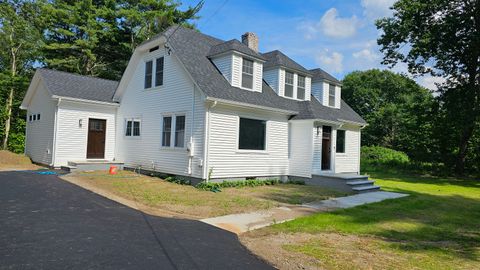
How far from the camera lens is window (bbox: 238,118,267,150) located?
13961 mm

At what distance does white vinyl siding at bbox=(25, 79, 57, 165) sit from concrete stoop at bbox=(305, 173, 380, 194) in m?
13.2

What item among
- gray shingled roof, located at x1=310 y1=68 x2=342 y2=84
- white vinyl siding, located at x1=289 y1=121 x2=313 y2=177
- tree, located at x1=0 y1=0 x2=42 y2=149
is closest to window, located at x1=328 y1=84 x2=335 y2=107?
gray shingled roof, located at x1=310 y1=68 x2=342 y2=84

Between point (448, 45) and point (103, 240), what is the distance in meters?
24.3

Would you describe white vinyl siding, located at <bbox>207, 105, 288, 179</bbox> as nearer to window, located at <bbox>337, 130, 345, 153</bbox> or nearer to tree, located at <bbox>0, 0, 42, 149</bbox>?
window, located at <bbox>337, 130, 345, 153</bbox>

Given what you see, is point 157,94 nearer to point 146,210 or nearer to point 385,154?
point 146,210

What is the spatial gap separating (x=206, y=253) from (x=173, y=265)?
0.75m

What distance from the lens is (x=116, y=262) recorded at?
4539 mm

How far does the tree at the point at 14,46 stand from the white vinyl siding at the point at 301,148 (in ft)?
65.7

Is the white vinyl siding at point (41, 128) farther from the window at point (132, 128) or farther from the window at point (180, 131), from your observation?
the window at point (180, 131)

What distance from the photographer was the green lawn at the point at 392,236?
207 inches

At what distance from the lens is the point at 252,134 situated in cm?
1431

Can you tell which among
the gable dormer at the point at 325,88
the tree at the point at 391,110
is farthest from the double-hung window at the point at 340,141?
the tree at the point at 391,110

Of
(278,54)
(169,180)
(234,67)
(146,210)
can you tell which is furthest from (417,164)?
(146,210)

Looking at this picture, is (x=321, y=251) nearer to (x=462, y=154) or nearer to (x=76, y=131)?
(x=76, y=131)
